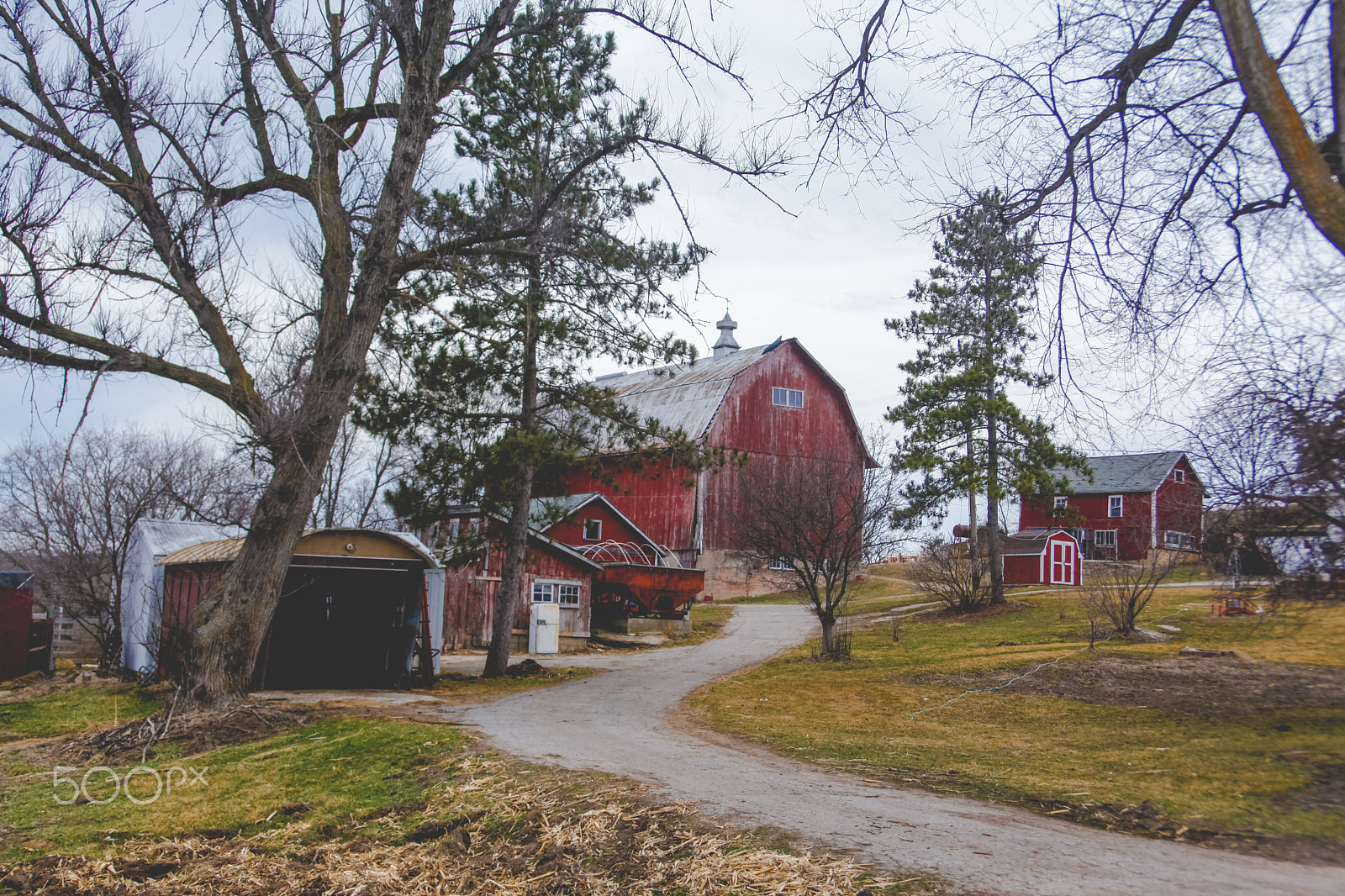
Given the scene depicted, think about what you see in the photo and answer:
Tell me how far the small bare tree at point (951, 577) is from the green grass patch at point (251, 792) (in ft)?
64.0

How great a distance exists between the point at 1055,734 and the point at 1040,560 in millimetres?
28723

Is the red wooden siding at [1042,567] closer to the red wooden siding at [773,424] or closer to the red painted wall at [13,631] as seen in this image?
the red wooden siding at [773,424]

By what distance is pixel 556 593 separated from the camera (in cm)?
2509

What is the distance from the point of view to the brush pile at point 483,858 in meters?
4.84

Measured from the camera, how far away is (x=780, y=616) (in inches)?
1167

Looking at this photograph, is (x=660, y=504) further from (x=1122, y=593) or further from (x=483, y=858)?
(x=483, y=858)

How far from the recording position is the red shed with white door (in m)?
36.2

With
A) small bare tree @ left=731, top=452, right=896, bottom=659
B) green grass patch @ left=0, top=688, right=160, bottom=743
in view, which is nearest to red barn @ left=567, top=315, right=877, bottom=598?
small bare tree @ left=731, top=452, right=896, bottom=659

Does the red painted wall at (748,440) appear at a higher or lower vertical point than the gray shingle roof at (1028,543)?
higher

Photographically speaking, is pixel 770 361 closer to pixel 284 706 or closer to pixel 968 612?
pixel 968 612

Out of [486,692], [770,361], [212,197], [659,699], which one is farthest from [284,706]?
[770,361]

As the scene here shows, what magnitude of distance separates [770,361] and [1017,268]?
29.1 meters

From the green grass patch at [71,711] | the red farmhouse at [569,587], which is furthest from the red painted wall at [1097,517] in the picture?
the green grass patch at [71,711]

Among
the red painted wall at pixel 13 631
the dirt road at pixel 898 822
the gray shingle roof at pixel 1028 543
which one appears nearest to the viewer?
the dirt road at pixel 898 822
